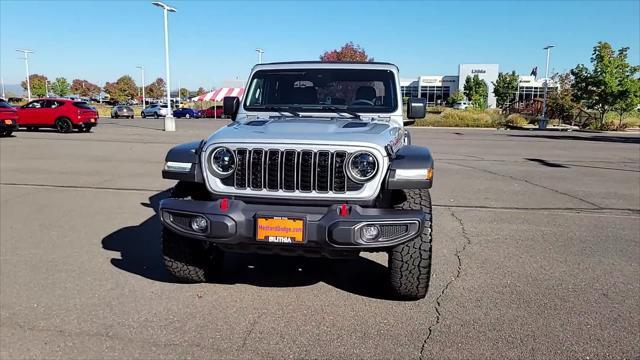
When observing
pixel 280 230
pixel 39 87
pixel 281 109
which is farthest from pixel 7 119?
pixel 39 87

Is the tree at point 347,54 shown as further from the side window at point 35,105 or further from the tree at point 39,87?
the tree at point 39,87

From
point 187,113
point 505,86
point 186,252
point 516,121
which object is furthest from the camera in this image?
point 505,86

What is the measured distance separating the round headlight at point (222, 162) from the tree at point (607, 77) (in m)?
33.4

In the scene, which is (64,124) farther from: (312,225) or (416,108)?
(312,225)

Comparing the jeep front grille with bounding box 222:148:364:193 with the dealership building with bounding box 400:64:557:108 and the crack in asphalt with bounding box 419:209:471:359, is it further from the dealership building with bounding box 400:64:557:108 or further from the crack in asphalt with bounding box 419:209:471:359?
the dealership building with bounding box 400:64:557:108

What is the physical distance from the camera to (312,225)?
3.26 meters

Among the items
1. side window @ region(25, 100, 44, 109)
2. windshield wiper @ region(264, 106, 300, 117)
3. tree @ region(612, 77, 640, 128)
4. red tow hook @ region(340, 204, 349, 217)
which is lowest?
red tow hook @ region(340, 204, 349, 217)

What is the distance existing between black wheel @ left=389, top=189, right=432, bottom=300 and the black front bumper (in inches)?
7.2

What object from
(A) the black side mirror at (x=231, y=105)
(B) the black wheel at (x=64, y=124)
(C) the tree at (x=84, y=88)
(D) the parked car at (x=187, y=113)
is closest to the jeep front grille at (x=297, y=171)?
(A) the black side mirror at (x=231, y=105)

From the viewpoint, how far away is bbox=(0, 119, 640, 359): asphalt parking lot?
320 centimetres

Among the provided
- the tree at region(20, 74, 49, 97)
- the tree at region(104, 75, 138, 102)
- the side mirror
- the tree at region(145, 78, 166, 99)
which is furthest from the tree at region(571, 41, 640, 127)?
the tree at region(145, 78, 166, 99)

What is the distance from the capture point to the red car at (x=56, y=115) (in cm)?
2198

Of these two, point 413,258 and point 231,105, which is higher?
point 231,105

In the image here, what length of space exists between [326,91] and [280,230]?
2.16 meters
